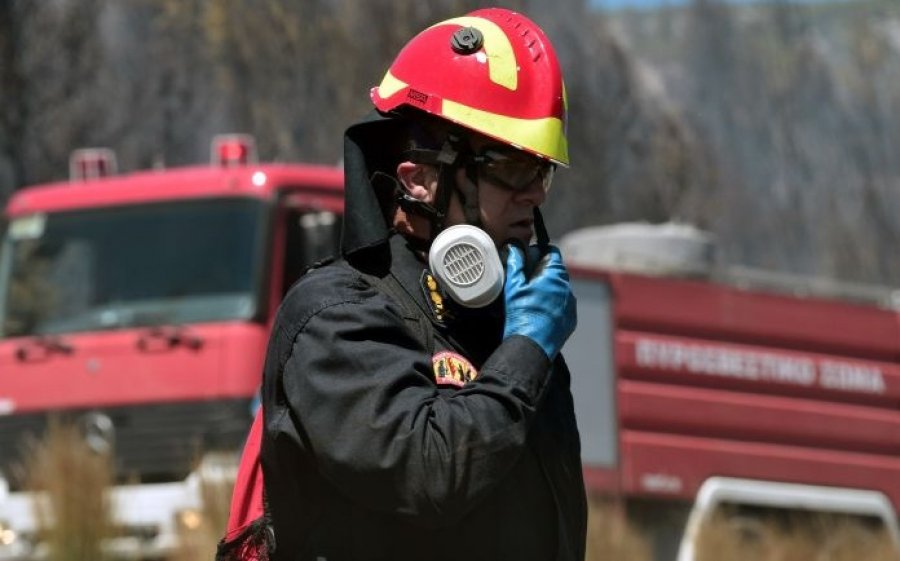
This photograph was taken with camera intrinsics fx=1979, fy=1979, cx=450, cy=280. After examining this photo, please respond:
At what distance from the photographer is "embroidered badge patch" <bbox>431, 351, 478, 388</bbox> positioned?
9.70 feet

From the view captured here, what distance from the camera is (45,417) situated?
33.0 ft

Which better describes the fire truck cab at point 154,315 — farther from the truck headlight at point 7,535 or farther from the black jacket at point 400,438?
the black jacket at point 400,438

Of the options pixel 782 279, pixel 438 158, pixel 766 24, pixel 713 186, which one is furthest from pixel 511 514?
pixel 766 24

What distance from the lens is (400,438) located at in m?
2.80

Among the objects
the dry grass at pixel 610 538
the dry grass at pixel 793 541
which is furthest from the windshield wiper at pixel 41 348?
the dry grass at pixel 793 541

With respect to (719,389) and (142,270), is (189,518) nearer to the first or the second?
(142,270)

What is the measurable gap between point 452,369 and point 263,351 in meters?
6.68

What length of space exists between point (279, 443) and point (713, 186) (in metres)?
33.4

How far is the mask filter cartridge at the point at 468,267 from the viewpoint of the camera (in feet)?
9.68

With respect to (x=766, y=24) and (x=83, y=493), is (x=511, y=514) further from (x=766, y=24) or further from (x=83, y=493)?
(x=766, y=24)

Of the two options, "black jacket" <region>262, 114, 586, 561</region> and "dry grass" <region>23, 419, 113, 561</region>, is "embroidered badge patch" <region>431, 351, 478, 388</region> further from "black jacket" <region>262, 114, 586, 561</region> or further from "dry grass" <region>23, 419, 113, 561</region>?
"dry grass" <region>23, 419, 113, 561</region>

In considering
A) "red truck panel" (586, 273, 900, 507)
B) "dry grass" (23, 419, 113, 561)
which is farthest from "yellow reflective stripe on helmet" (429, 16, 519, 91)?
"red truck panel" (586, 273, 900, 507)

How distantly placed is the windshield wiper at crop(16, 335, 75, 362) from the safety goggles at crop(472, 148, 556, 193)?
279 inches

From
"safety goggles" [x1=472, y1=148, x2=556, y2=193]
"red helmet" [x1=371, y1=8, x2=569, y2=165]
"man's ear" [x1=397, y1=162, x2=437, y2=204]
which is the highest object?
"red helmet" [x1=371, y1=8, x2=569, y2=165]
